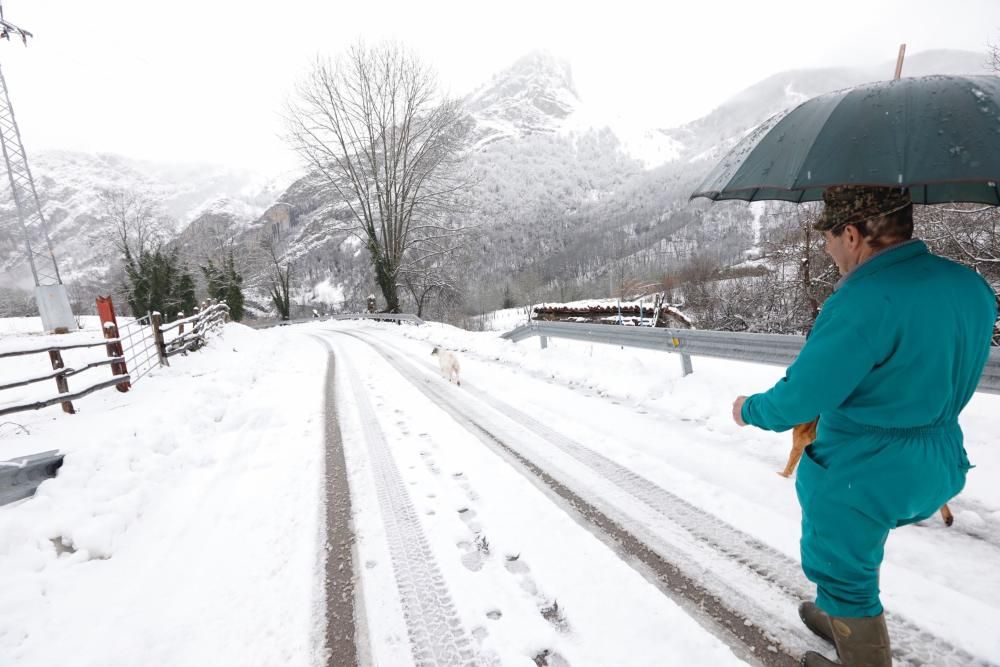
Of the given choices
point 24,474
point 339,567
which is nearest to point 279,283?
point 24,474

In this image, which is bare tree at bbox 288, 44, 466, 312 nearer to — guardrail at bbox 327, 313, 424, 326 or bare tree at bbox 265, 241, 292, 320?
guardrail at bbox 327, 313, 424, 326

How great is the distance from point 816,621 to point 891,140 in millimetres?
2089

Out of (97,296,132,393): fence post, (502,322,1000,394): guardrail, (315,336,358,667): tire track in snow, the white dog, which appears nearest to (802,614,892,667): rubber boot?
(315,336,358,667): tire track in snow

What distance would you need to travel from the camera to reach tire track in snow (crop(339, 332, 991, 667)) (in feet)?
6.37

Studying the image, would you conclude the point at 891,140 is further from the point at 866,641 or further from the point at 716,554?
the point at 716,554

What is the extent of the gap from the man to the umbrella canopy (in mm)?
106

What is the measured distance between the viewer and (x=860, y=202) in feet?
4.99

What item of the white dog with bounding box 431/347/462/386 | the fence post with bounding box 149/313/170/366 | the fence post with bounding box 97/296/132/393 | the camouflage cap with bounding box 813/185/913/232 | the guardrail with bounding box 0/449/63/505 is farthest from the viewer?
A: the fence post with bounding box 149/313/170/366

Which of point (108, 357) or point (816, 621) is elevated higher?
point (108, 357)

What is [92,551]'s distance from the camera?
299cm

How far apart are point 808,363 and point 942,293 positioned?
0.43 metres

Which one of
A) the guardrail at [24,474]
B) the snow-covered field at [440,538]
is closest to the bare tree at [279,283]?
the snow-covered field at [440,538]

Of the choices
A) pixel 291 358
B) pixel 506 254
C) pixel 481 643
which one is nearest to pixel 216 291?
pixel 291 358

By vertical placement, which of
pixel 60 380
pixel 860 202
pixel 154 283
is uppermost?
pixel 154 283
